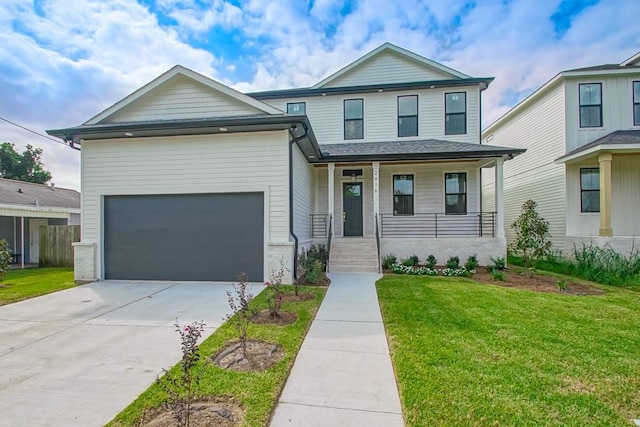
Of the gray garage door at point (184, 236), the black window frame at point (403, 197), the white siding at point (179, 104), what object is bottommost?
the gray garage door at point (184, 236)

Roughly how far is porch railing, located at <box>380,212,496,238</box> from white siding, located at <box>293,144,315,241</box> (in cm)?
297

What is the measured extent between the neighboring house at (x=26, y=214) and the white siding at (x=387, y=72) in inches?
537

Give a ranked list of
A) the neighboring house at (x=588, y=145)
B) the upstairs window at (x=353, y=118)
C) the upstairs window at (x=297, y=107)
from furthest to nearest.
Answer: the upstairs window at (x=297, y=107), the upstairs window at (x=353, y=118), the neighboring house at (x=588, y=145)

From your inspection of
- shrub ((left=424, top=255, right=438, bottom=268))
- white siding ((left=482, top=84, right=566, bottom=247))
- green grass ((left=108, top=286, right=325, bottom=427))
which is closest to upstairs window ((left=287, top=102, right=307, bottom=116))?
shrub ((left=424, top=255, right=438, bottom=268))

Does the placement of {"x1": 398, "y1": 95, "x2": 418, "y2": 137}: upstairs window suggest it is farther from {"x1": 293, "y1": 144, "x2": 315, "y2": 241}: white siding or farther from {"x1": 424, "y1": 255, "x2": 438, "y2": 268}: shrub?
{"x1": 424, "y1": 255, "x2": 438, "y2": 268}: shrub

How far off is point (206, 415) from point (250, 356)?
3.81 feet

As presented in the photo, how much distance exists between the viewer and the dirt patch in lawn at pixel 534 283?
300 inches

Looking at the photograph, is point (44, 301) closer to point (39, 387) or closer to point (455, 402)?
point (39, 387)

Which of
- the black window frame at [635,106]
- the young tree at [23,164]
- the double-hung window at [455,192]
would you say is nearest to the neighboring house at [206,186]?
the double-hung window at [455,192]

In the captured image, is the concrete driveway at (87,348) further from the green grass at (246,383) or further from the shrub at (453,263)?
the shrub at (453,263)

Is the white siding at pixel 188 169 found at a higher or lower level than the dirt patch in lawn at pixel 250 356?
higher

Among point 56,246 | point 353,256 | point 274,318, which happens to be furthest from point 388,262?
point 56,246

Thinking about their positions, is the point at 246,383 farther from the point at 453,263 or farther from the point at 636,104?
the point at 636,104

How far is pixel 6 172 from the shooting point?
32.0 meters
